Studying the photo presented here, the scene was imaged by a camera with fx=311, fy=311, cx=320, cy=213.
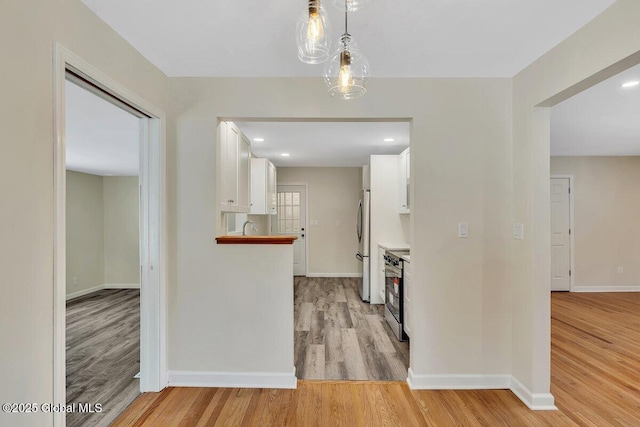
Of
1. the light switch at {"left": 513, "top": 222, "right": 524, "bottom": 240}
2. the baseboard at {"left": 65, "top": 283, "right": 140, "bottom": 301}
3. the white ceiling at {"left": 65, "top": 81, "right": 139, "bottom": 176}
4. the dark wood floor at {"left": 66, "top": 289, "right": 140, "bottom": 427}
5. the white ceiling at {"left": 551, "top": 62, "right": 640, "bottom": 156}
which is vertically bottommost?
the baseboard at {"left": 65, "top": 283, "right": 140, "bottom": 301}

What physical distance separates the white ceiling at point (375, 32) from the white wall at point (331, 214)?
4.30 meters

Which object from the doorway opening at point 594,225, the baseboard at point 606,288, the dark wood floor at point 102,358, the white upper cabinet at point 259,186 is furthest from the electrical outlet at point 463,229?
the baseboard at point 606,288

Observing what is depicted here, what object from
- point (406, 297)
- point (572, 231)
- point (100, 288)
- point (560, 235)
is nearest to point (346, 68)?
point (406, 297)

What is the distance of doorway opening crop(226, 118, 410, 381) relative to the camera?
2.95m

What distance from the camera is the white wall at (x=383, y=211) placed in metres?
4.67

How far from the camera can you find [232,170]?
2961 mm

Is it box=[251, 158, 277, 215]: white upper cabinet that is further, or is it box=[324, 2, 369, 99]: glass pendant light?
box=[251, 158, 277, 215]: white upper cabinet

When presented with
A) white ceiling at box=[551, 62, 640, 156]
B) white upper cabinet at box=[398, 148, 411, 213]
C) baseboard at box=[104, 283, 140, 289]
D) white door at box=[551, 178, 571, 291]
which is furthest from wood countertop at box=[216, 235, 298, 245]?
white door at box=[551, 178, 571, 291]

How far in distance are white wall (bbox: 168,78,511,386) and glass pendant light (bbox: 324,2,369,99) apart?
110 centimetres

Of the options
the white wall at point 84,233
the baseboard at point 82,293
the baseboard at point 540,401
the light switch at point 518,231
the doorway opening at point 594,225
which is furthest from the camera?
the white wall at point 84,233

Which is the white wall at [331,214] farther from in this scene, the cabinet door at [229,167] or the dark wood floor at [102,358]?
the cabinet door at [229,167]

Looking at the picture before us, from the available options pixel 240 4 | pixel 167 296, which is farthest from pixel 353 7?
pixel 167 296

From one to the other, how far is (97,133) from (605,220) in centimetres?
775

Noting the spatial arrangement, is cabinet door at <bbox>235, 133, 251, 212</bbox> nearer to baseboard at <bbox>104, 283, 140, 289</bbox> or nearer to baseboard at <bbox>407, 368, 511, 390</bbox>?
baseboard at <bbox>407, 368, 511, 390</bbox>
